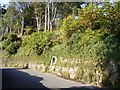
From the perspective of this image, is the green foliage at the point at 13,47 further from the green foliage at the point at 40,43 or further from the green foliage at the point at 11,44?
the green foliage at the point at 40,43

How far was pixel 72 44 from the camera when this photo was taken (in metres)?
14.9

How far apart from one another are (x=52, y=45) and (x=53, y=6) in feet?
39.1

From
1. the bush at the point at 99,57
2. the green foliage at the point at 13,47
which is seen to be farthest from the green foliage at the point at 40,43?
the bush at the point at 99,57

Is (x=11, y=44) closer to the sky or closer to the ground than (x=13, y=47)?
closer to the sky

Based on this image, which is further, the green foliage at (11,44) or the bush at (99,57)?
the green foliage at (11,44)

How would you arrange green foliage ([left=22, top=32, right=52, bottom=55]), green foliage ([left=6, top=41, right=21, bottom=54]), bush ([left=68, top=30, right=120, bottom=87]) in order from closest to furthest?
1. bush ([left=68, top=30, right=120, bottom=87])
2. green foliage ([left=22, top=32, right=52, bottom=55])
3. green foliage ([left=6, top=41, right=21, bottom=54])

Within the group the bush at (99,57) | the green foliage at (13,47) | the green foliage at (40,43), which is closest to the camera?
the bush at (99,57)

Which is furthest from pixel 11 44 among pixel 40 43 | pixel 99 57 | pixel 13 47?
pixel 99 57

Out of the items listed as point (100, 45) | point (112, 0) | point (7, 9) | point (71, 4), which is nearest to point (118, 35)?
point (100, 45)

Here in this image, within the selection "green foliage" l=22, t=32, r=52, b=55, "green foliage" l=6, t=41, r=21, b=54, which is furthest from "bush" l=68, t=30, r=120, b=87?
"green foliage" l=6, t=41, r=21, b=54

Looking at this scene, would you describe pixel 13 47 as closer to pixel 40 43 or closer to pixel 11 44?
pixel 11 44

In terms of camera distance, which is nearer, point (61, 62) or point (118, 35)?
point (118, 35)

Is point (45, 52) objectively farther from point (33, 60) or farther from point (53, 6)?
point (53, 6)

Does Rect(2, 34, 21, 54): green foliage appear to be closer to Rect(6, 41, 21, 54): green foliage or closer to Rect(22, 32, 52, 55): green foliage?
Rect(6, 41, 21, 54): green foliage
